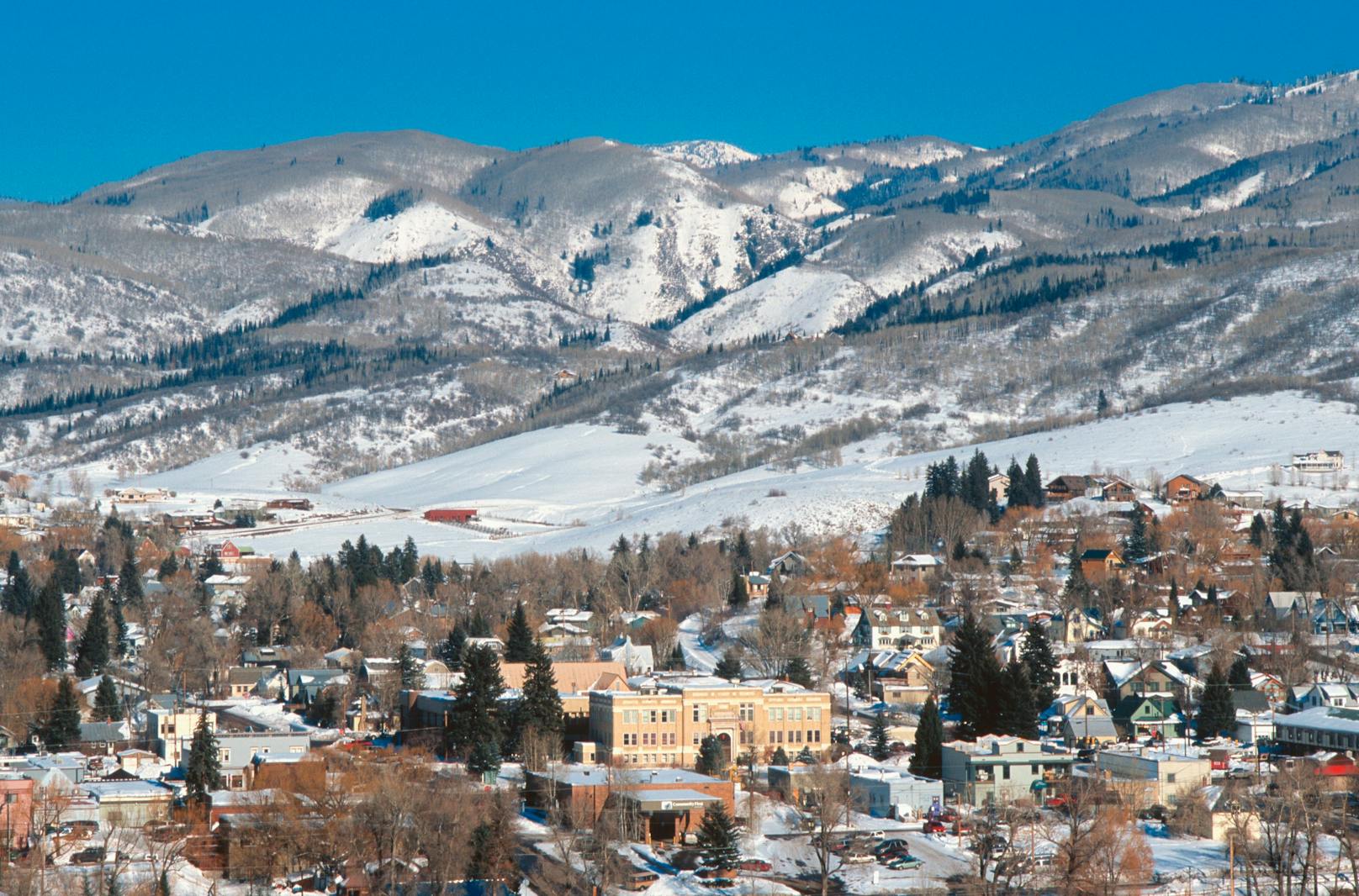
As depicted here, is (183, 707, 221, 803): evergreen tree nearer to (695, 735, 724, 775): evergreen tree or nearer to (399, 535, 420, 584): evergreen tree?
(695, 735, 724, 775): evergreen tree

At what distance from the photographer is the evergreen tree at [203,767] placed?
6731 centimetres

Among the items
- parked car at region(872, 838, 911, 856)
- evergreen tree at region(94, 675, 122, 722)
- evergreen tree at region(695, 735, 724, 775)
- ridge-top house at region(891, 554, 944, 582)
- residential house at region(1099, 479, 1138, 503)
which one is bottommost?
parked car at region(872, 838, 911, 856)

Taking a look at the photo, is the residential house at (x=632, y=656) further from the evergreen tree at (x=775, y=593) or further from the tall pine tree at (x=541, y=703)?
the tall pine tree at (x=541, y=703)

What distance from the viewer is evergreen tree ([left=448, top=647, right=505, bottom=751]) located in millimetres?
76938

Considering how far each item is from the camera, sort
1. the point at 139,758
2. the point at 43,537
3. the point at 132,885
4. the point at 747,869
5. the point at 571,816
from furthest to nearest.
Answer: the point at 43,537 < the point at 139,758 < the point at 571,816 < the point at 747,869 < the point at 132,885

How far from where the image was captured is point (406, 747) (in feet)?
263

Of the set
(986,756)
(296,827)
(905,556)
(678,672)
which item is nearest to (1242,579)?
(905,556)

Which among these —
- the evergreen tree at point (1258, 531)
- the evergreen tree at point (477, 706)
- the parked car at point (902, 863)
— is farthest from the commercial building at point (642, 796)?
→ the evergreen tree at point (1258, 531)

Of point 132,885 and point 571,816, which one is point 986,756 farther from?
point 132,885

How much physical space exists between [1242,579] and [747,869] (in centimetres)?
6697

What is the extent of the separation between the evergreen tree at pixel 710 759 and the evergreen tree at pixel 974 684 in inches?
381

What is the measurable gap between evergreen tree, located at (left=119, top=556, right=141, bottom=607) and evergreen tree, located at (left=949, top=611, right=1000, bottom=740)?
5289 cm

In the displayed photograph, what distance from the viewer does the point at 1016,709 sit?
79500mm

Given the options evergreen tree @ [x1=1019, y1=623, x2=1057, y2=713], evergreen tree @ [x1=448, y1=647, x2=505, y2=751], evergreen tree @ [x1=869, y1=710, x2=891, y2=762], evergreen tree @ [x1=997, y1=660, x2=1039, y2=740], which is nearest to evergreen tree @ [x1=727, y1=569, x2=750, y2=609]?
evergreen tree @ [x1=1019, y1=623, x2=1057, y2=713]
